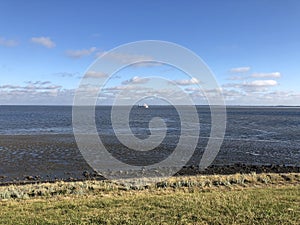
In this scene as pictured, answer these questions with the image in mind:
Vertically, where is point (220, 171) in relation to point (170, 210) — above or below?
below

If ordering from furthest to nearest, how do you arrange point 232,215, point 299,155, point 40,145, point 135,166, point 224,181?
point 40,145, point 299,155, point 135,166, point 224,181, point 232,215

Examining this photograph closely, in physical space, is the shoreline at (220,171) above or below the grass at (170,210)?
below

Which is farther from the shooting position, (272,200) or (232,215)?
(272,200)

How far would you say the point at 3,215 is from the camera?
9508mm

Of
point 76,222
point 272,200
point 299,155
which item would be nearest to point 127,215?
point 76,222

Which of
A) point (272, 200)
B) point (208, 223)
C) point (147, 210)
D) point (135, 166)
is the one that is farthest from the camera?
point (135, 166)

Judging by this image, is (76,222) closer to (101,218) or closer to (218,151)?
(101,218)

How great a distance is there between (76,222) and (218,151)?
33344mm

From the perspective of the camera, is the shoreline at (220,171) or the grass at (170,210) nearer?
the grass at (170,210)

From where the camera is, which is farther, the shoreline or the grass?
the shoreline

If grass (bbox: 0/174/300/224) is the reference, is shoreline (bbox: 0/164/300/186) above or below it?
below

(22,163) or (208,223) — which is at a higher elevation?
(208,223)

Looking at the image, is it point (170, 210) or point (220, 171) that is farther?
point (220, 171)

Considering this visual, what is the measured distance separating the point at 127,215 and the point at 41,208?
328 cm
